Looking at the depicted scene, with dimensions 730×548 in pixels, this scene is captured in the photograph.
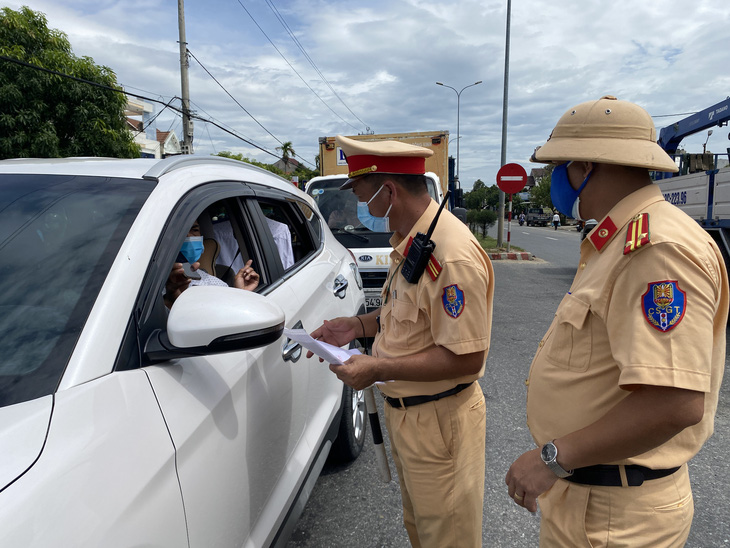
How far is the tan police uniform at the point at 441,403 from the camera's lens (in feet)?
5.33

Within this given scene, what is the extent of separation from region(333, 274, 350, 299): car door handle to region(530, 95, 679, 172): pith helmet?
1621 mm

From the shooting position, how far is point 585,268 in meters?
1.31

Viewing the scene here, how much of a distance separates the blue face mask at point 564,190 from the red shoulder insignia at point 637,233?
21cm

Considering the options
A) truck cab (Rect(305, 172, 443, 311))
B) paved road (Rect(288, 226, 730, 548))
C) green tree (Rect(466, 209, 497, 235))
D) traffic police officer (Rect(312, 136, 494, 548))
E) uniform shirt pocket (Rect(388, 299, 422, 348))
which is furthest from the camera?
green tree (Rect(466, 209, 497, 235))

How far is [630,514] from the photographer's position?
1167mm

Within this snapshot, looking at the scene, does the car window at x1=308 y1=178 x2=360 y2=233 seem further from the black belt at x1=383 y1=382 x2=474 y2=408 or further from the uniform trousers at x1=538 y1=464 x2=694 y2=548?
the uniform trousers at x1=538 y1=464 x2=694 y2=548

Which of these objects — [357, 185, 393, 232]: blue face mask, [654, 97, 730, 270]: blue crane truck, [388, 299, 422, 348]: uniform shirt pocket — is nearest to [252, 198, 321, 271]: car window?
[357, 185, 393, 232]: blue face mask

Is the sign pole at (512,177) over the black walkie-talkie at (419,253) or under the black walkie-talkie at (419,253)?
over

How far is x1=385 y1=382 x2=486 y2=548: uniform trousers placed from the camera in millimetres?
1747

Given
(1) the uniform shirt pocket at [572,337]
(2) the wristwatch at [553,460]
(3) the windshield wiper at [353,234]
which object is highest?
(3) the windshield wiper at [353,234]

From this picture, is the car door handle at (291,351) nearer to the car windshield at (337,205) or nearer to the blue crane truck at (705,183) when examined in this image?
the car windshield at (337,205)

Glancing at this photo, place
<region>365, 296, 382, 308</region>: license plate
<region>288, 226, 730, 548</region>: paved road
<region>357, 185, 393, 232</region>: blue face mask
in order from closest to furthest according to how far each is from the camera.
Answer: <region>357, 185, 393, 232</region>: blue face mask, <region>288, 226, 730, 548</region>: paved road, <region>365, 296, 382, 308</region>: license plate

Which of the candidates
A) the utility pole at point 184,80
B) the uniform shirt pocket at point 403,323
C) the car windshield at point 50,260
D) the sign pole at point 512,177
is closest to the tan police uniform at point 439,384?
the uniform shirt pocket at point 403,323

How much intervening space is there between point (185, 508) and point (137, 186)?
0.93 m
